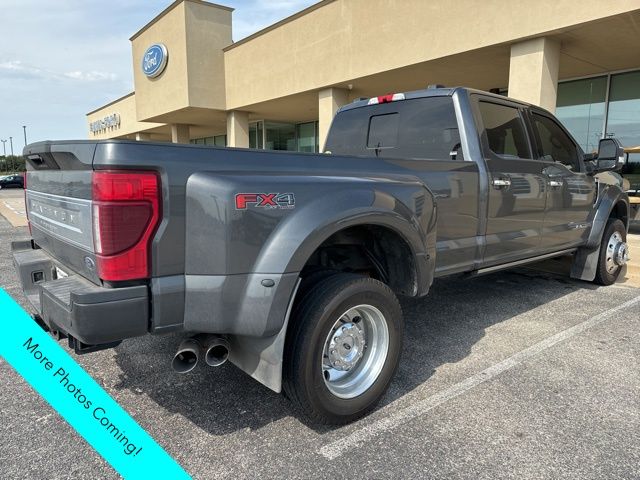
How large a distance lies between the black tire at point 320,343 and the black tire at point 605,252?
401 cm

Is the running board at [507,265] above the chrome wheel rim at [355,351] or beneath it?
above

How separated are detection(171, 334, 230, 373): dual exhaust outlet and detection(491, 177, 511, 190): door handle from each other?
8.14ft

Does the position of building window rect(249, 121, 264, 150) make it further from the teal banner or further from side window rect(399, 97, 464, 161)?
the teal banner

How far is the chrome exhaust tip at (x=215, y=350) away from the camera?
2.39 meters

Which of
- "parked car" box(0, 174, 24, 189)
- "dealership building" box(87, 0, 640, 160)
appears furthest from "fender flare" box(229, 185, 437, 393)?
"parked car" box(0, 174, 24, 189)

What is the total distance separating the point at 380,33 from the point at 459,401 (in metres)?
10.2

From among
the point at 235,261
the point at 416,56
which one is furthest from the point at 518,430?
the point at 416,56

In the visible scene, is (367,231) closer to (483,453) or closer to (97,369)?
(483,453)

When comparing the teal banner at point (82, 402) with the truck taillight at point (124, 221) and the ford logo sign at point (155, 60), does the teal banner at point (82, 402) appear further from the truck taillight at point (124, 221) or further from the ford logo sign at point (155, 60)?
the ford logo sign at point (155, 60)

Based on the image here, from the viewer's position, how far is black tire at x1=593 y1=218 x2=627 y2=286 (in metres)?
5.57

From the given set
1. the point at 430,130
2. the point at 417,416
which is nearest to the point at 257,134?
the point at 430,130

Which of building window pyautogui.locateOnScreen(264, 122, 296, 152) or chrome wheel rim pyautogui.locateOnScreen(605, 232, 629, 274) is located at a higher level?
building window pyautogui.locateOnScreen(264, 122, 296, 152)

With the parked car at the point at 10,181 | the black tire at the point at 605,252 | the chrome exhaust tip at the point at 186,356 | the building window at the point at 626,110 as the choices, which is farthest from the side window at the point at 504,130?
the parked car at the point at 10,181

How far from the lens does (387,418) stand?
280cm
